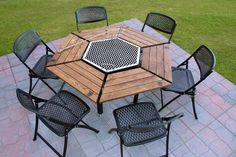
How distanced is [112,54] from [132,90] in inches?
27.1

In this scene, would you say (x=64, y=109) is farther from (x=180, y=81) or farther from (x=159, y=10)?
(x=159, y=10)

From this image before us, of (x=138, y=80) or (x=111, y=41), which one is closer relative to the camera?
(x=138, y=80)

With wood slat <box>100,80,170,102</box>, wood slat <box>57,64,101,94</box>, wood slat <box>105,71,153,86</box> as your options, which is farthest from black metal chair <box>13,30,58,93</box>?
wood slat <box>100,80,170,102</box>

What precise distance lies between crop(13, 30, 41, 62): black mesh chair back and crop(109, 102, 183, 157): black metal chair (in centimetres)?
160

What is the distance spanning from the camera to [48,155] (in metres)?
3.03

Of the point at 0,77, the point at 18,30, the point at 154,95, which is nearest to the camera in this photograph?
the point at 154,95

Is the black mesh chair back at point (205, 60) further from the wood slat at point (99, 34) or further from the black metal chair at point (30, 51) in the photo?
the black metal chair at point (30, 51)

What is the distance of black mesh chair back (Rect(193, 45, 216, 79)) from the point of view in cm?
312

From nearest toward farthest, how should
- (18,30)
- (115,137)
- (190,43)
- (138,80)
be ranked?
(138,80) < (115,137) < (190,43) < (18,30)

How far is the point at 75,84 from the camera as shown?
281 centimetres

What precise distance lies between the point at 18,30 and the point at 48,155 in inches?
142

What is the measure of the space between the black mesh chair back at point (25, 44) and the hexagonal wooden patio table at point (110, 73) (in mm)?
549

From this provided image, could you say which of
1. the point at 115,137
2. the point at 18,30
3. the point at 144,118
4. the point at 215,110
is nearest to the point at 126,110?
the point at 144,118

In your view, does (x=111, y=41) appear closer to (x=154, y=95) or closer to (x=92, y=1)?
(x=154, y=95)
